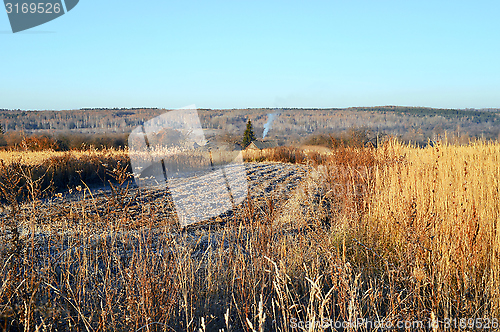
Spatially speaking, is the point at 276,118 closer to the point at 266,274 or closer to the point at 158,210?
the point at 158,210

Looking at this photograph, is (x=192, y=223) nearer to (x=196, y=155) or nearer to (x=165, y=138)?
(x=196, y=155)

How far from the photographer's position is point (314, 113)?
6253 cm

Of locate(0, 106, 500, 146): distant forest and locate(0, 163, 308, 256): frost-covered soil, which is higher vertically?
locate(0, 106, 500, 146): distant forest

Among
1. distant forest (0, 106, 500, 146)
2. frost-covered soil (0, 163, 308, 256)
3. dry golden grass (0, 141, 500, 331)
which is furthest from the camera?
distant forest (0, 106, 500, 146)

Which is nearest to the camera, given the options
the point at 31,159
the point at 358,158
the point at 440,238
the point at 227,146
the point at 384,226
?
the point at 440,238

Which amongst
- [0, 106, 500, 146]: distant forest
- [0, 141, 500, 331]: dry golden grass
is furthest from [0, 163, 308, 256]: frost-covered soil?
[0, 106, 500, 146]: distant forest

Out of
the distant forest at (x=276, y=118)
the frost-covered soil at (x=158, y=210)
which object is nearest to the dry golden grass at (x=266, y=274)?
the frost-covered soil at (x=158, y=210)

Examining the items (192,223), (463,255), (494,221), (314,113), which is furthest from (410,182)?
(314,113)

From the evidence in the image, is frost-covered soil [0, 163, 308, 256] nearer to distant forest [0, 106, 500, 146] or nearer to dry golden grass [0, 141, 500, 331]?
dry golden grass [0, 141, 500, 331]

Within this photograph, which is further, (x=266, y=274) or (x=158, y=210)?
(x=158, y=210)

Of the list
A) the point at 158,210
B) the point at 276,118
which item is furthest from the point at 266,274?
the point at 276,118

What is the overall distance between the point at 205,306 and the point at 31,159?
375 inches

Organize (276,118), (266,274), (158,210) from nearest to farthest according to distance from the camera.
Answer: (266,274) → (158,210) → (276,118)

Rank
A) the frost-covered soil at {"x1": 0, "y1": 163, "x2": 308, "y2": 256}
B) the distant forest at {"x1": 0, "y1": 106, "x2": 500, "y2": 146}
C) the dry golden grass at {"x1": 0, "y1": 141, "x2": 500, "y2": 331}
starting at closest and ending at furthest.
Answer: the dry golden grass at {"x1": 0, "y1": 141, "x2": 500, "y2": 331}
the frost-covered soil at {"x1": 0, "y1": 163, "x2": 308, "y2": 256}
the distant forest at {"x1": 0, "y1": 106, "x2": 500, "y2": 146}
